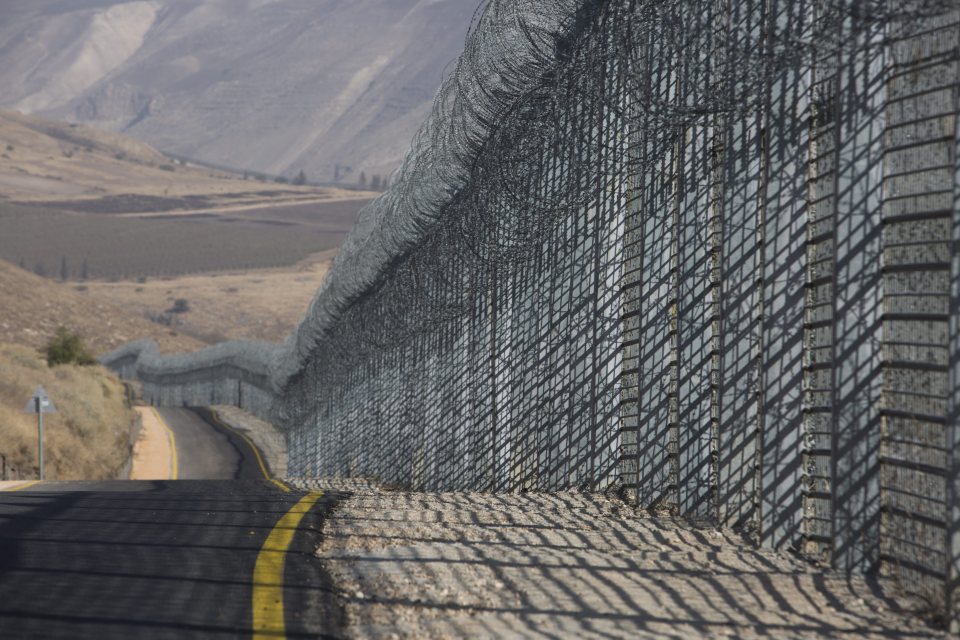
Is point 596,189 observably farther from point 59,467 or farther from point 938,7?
point 59,467

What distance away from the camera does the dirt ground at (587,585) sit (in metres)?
4.73

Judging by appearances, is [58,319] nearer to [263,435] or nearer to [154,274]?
[263,435]

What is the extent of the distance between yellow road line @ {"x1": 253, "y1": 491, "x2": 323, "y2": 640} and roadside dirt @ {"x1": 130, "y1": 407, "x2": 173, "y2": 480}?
23.8m

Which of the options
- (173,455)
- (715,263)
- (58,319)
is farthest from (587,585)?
(58,319)

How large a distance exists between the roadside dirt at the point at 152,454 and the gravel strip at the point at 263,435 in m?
2.51

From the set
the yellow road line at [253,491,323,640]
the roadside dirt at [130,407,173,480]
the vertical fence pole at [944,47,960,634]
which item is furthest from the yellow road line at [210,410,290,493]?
the vertical fence pole at [944,47,960,634]

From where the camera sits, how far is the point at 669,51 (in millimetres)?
7898

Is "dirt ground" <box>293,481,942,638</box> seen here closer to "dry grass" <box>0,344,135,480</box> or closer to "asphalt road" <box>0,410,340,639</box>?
"asphalt road" <box>0,410,340,639</box>

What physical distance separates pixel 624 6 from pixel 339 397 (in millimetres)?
17206

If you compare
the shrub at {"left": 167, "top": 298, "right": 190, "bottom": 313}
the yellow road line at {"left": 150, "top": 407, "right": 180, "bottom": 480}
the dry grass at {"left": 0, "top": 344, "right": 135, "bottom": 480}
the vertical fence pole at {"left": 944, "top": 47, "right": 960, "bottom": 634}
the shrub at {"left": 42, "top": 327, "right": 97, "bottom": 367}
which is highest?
the shrub at {"left": 167, "top": 298, "right": 190, "bottom": 313}

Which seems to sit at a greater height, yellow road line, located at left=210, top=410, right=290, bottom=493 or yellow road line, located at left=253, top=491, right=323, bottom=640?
yellow road line, located at left=253, top=491, right=323, bottom=640

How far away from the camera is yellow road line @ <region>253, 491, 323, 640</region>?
187 inches

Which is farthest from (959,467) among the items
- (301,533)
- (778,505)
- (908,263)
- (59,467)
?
(59,467)

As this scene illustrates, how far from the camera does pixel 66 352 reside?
59.0 metres
